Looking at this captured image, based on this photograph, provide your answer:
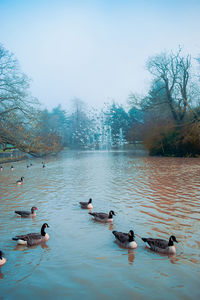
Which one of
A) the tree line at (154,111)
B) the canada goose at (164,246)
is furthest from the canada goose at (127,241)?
the tree line at (154,111)

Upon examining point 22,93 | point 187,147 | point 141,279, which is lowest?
point 141,279

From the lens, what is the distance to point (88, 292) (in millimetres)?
4344

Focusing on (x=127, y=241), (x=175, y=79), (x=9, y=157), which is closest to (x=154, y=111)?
(x=175, y=79)

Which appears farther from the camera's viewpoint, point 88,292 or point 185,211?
point 185,211

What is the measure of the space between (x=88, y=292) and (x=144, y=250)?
2033 mm

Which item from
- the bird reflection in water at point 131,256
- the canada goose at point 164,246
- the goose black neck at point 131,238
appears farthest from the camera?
the goose black neck at point 131,238

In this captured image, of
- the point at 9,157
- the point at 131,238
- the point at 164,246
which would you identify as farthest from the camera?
the point at 9,157

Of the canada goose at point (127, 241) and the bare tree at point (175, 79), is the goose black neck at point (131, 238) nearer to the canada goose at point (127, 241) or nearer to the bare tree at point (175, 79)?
the canada goose at point (127, 241)

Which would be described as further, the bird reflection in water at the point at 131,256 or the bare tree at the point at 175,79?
the bare tree at the point at 175,79

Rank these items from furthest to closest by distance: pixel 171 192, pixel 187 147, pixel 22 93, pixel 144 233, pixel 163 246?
pixel 187 147
pixel 22 93
pixel 171 192
pixel 144 233
pixel 163 246

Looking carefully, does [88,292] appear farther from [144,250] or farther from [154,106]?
[154,106]

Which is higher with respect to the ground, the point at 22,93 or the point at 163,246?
the point at 22,93

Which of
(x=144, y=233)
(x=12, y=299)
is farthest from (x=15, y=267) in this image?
(x=144, y=233)

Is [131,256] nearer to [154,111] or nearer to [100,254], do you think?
[100,254]
